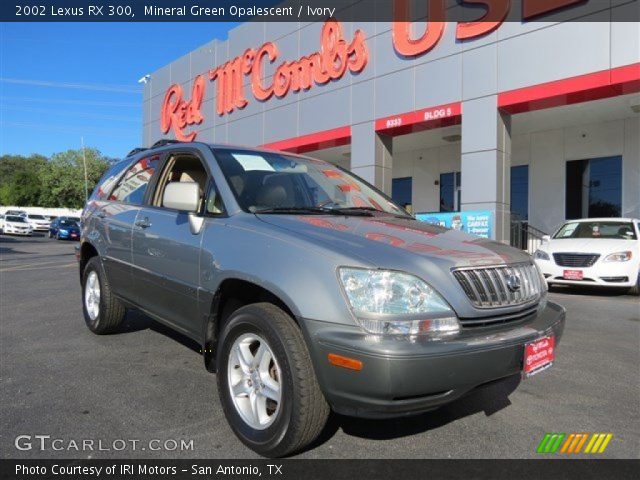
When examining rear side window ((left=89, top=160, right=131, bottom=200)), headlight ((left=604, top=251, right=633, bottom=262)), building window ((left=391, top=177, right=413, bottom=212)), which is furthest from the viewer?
building window ((left=391, top=177, right=413, bottom=212))

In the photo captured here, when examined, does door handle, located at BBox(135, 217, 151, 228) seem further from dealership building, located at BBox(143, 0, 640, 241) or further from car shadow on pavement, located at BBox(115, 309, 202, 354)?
dealership building, located at BBox(143, 0, 640, 241)

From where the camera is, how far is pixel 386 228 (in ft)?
10.1

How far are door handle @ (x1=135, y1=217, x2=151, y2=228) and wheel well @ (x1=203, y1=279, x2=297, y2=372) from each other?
119 centimetres

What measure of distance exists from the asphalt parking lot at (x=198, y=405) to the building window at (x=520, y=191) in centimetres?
1265

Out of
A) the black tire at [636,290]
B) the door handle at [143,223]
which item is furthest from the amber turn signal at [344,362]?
the black tire at [636,290]

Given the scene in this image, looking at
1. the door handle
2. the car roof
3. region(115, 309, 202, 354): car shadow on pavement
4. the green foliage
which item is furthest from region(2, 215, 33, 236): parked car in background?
the door handle

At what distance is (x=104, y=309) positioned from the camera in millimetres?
4809

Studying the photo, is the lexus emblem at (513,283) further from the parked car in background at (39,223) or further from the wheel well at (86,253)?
the parked car in background at (39,223)

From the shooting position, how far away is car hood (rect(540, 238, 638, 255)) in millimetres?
8727

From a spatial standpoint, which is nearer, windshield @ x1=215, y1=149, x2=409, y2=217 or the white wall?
windshield @ x1=215, y1=149, x2=409, y2=217

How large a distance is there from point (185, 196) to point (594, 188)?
15.7 m
